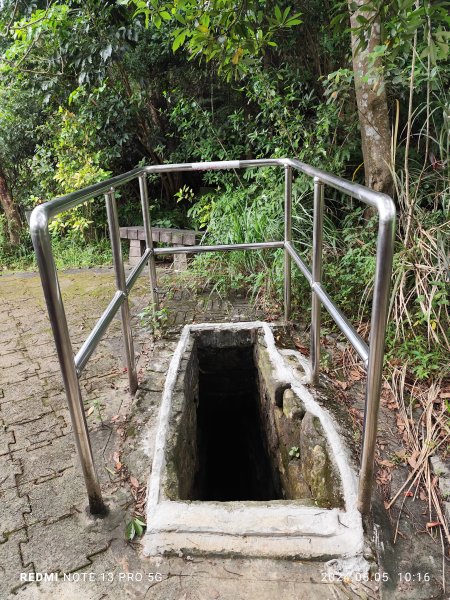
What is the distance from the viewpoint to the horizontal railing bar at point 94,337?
4.81ft

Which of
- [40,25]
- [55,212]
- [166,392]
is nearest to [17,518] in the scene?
[166,392]

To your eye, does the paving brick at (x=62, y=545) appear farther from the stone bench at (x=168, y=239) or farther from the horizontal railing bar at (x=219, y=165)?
the stone bench at (x=168, y=239)

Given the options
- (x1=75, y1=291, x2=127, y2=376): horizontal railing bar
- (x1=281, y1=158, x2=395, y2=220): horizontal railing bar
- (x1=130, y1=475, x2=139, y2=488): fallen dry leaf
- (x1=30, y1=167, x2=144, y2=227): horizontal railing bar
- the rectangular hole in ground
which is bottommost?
the rectangular hole in ground

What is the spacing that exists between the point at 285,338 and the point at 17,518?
5.84ft

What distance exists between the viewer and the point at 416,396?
220 centimetres

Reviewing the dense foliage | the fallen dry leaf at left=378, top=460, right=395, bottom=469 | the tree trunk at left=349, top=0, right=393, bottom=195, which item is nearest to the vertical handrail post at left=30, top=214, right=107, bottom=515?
the fallen dry leaf at left=378, top=460, right=395, bottom=469

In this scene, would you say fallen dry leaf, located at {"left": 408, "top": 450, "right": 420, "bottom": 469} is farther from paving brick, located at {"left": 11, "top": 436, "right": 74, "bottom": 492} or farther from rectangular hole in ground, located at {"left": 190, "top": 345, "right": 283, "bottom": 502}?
paving brick, located at {"left": 11, "top": 436, "right": 74, "bottom": 492}

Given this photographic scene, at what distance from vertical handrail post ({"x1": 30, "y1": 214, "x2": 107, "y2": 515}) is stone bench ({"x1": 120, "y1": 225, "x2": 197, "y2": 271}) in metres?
3.06

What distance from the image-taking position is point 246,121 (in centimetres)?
542

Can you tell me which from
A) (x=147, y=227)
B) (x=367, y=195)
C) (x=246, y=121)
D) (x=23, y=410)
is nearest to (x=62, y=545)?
(x=23, y=410)

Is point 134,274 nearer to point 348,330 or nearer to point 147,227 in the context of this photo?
point 147,227

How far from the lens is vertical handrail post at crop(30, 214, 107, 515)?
1217 millimetres

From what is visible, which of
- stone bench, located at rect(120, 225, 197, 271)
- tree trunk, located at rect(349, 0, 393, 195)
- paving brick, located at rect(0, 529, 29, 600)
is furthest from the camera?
stone bench, located at rect(120, 225, 197, 271)

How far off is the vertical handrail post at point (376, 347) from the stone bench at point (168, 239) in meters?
3.25
